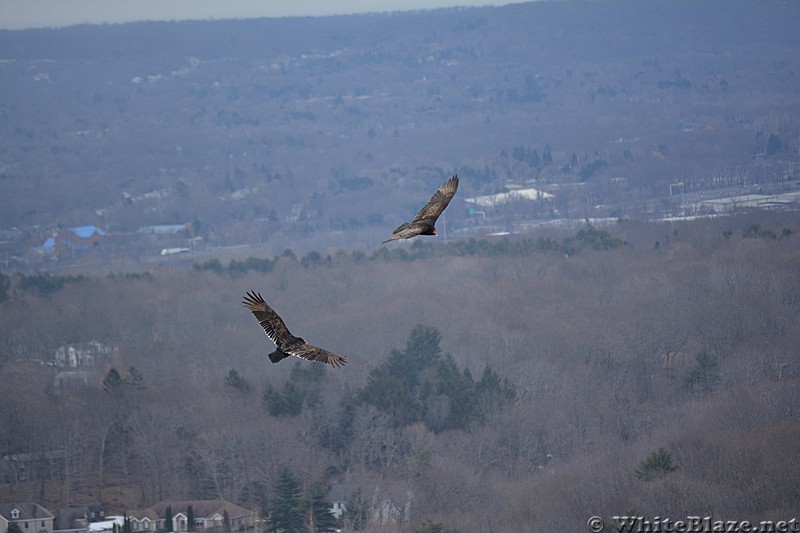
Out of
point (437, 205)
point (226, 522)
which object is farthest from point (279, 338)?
point (226, 522)

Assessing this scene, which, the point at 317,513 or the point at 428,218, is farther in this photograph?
the point at 317,513

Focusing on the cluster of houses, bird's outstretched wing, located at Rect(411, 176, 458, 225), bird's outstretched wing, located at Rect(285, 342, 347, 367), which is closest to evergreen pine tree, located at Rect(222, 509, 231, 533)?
the cluster of houses

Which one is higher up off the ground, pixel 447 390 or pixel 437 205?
pixel 437 205

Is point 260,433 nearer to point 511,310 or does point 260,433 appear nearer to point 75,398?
point 75,398

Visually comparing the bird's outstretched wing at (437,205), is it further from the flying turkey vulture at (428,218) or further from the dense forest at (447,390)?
the dense forest at (447,390)

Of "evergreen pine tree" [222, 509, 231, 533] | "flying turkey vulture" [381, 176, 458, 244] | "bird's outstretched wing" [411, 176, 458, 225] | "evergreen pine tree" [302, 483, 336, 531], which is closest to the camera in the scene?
"flying turkey vulture" [381, 176, 458, 244]

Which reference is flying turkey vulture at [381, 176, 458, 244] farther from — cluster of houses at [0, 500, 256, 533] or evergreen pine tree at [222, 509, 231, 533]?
cluster of houses at [0, 500, 256, 533]

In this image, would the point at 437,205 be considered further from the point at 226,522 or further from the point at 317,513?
the point at 226,522
